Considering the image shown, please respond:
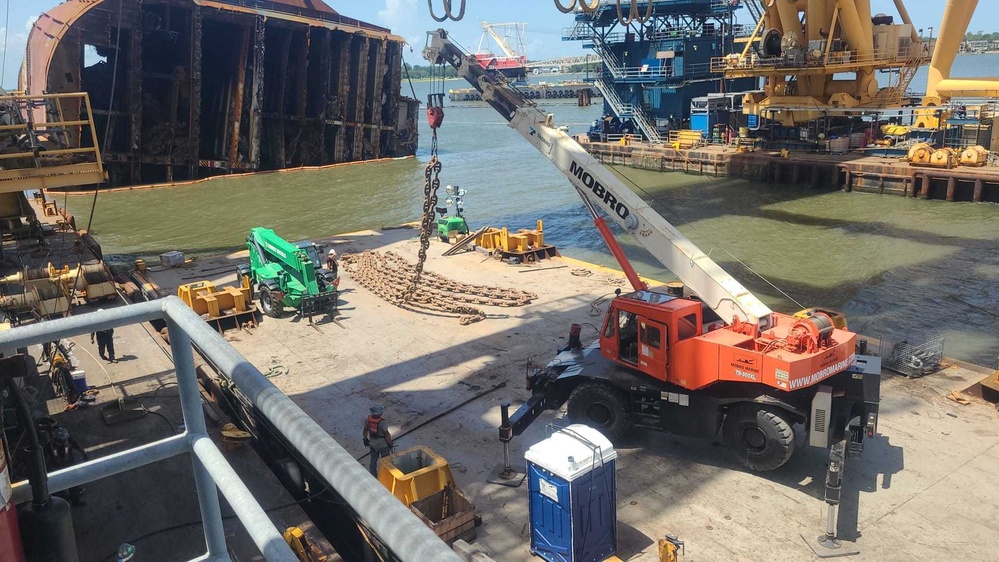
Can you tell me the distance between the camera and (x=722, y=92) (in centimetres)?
5069

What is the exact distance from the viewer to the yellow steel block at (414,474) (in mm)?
8203

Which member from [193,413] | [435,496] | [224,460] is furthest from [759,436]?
[224,460]

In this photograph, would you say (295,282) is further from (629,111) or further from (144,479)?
(629,111)

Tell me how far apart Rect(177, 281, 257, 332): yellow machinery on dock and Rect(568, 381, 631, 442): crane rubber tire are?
27.6 ft

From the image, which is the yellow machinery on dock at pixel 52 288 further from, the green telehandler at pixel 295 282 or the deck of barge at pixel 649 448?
the green telehandler at pixel 295 282

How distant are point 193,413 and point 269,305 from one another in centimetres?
1451

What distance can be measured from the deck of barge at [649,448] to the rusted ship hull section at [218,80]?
26.0 m

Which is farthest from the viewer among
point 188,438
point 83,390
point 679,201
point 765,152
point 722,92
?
Result: point 722,92

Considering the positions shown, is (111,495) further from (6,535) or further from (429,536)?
(429,536)

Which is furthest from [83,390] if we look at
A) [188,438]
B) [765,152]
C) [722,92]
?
[722,92]

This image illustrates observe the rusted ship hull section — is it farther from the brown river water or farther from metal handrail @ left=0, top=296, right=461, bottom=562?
metal handrail @ left=0, top=296, right=461, bottom=562

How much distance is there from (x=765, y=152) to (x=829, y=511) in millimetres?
36040

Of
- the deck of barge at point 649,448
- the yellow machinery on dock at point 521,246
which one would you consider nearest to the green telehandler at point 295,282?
the deck of barge at point 649,448

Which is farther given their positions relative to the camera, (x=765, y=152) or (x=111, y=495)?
(x=765, y=152)
